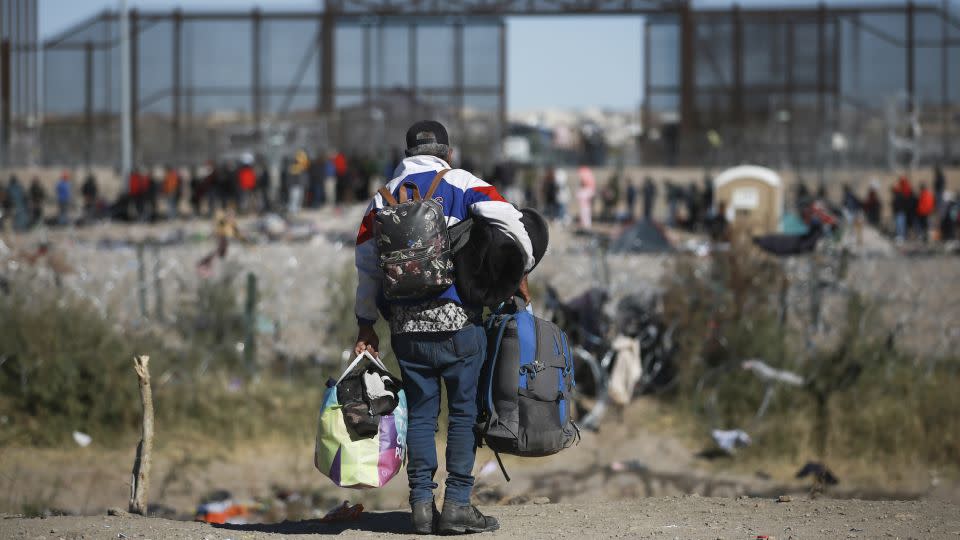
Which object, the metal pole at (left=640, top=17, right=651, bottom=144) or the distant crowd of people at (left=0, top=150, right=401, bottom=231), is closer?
the distant crowd of people at (left=0, top=150, right=401, bottom=231)

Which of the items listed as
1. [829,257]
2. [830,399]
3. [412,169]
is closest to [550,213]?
[829,257]

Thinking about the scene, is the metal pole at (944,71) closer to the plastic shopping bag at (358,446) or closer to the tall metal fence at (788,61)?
the tall metal fence at (788,61)

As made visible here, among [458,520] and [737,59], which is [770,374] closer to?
[458,520]

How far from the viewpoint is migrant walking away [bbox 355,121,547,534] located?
19.8ft

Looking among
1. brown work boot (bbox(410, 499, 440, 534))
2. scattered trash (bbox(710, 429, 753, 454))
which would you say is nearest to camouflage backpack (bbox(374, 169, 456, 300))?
brown work boot (bbox(410, 499, 440, 534))

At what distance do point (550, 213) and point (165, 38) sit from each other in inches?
628

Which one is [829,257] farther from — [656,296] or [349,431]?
[349,431]

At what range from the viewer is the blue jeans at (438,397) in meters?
6.11

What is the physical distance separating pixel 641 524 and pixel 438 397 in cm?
108

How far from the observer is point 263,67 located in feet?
130

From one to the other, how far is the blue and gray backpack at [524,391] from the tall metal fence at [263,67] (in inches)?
1266

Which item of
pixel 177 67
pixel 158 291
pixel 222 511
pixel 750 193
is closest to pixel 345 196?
pixel 750 193

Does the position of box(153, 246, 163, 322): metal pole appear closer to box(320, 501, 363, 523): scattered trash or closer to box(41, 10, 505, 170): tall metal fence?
box(320, 501, 363, 523): scattered trash

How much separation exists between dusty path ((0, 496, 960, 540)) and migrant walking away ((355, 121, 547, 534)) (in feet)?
1.20
